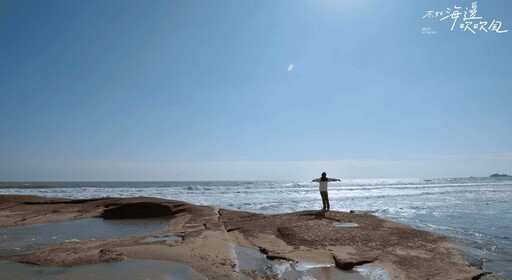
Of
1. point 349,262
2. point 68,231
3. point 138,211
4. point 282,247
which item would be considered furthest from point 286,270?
point 138,211

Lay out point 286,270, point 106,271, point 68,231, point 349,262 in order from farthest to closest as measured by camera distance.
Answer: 1. point 68,231
2. point 349,262
3. point 286,270
4. point 106,271

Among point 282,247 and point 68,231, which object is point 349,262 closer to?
point 282,247

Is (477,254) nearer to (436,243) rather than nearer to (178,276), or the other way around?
(436,243)

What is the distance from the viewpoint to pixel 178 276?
14.8 ft

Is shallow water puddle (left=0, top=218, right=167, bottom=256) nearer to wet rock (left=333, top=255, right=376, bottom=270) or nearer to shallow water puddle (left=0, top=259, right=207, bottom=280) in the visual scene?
shallow water puddle (left=0, top=259, right=207, bottom=280)

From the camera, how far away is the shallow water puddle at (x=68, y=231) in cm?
695

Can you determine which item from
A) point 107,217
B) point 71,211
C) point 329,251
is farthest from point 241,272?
point 71,211

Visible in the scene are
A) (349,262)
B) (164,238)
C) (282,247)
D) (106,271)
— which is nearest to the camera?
(106,271)

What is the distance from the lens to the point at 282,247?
633cm

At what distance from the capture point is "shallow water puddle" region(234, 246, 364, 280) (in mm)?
4641

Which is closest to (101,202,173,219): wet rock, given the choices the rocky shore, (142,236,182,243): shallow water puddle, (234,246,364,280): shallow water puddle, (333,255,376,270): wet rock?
the rocky shore

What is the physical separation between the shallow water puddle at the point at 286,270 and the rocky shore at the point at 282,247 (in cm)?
7

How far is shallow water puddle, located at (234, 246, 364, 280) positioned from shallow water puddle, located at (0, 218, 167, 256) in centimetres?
449

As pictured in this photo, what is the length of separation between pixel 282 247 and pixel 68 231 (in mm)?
6677
